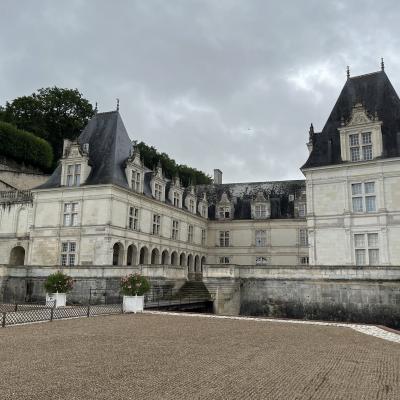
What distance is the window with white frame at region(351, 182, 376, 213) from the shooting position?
24.6 m

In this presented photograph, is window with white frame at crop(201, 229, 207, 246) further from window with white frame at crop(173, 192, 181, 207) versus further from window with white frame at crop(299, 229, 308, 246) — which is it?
window with white frame at crop(299, 229, 308, 246)

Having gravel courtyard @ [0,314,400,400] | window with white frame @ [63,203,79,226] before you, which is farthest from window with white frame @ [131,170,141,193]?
gravel courtyard @ [0,314,400,400]

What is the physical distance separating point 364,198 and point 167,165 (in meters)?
35.8

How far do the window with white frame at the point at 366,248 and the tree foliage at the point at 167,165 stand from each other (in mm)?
30629

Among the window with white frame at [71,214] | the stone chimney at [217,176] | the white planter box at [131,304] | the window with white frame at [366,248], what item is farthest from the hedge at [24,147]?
the window with white frame at [366,248]

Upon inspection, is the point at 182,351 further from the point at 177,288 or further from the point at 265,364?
the point at 177,288

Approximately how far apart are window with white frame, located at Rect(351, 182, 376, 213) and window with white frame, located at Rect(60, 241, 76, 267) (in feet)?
61.5

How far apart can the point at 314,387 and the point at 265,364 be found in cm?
169

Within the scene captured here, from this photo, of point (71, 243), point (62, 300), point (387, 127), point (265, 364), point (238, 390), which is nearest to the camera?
point (238, 390)

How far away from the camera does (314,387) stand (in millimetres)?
6785

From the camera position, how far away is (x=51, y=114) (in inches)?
2064

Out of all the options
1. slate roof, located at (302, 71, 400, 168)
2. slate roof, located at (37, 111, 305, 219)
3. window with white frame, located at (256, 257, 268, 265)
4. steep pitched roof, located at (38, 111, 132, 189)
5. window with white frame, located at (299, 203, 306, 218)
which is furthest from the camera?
window with white frame, located at (256, 257, 268, 265)

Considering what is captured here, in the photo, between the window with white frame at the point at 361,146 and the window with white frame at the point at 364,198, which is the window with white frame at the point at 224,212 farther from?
the window with white frame at the point at 364,198

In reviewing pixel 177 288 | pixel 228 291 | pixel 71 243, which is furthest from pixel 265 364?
pixel 71 243
